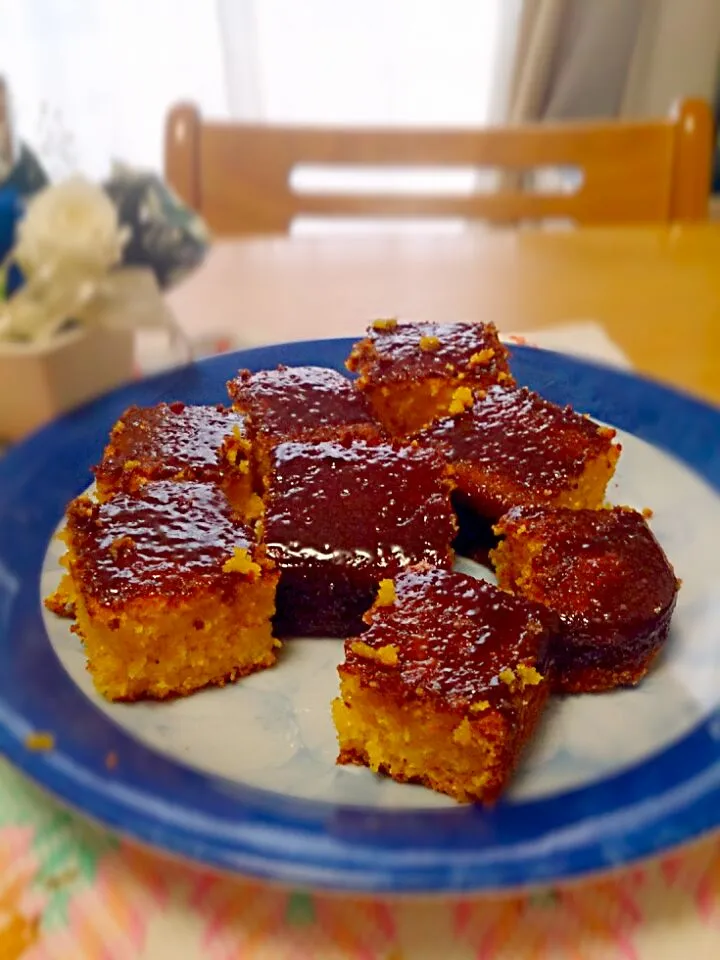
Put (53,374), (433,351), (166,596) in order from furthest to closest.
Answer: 1. (433,351)
2. (53,374)
3. (166,596)

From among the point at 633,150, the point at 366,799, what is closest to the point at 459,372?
the point at 366,799

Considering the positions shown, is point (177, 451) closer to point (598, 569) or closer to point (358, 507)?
point (358, 507)

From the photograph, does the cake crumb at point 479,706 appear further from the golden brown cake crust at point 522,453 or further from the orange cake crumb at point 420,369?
the orange cake crumb at point 420,369

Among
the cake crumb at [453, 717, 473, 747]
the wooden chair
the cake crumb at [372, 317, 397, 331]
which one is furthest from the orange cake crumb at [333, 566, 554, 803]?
the wooden chair

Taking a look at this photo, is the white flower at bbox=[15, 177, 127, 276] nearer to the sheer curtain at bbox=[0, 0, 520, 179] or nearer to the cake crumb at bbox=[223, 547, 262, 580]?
the cake crumb at bbox=[223, 547, 262, 580]

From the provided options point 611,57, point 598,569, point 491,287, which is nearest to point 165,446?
point 598,569

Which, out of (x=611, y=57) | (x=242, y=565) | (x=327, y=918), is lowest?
(x=327, y=918)
